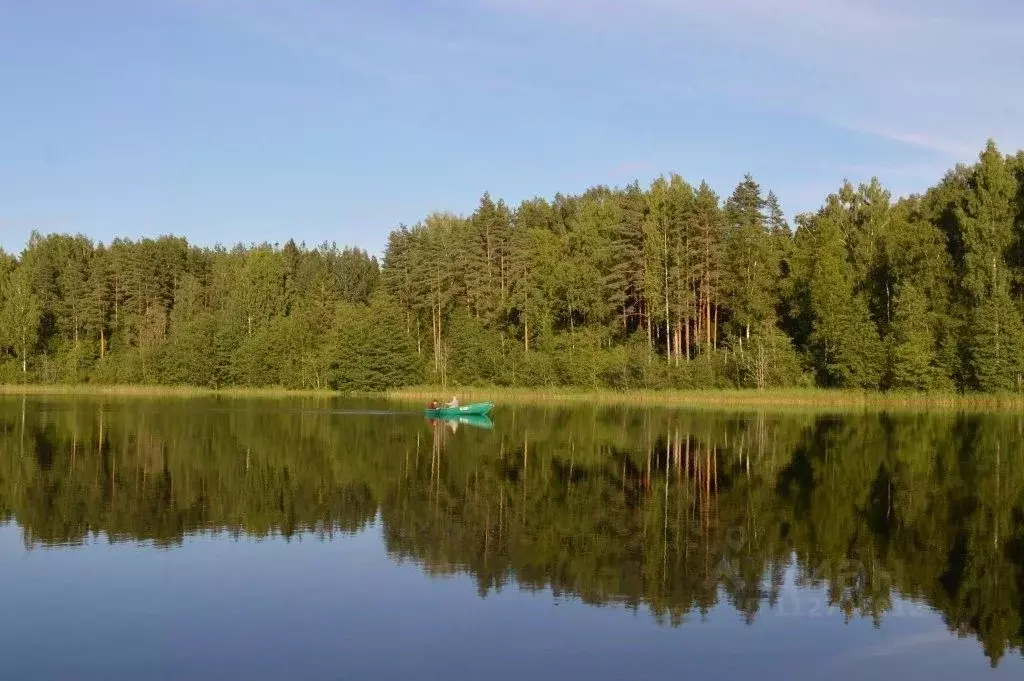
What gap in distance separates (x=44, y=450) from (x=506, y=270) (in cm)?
5658

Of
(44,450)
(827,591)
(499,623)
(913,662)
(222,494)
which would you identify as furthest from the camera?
(44,450)

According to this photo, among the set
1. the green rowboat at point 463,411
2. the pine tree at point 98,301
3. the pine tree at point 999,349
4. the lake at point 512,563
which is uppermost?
the pine tree at point 98,301

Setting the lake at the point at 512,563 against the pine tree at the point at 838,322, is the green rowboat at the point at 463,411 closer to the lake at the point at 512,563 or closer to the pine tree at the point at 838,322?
the lake at the point at 512,563

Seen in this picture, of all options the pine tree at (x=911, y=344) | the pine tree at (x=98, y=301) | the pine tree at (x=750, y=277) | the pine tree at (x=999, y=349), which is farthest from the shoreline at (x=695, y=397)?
the pine tree at (x=98, y=301)

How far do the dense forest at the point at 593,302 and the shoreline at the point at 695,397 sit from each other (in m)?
1.71

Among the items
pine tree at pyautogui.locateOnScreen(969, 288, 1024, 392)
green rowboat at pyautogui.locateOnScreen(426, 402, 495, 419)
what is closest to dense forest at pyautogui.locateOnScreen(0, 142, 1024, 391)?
pine tree at pyautogui.locateOnScreen(969, 288, 1024, 392)

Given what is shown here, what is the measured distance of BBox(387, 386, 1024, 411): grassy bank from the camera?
201 ft

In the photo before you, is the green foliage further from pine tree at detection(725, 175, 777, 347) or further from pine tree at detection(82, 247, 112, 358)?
pine tree at detection(82, 247, 112, 358)

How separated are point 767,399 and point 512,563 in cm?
5216

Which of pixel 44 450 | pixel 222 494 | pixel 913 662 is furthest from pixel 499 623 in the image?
pixel 44 450

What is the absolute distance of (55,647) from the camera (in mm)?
12508

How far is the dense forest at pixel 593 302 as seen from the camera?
222ft

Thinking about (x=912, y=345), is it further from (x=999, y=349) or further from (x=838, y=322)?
(x=838, y=322)

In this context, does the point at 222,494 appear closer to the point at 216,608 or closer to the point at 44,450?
the point at 216,608
